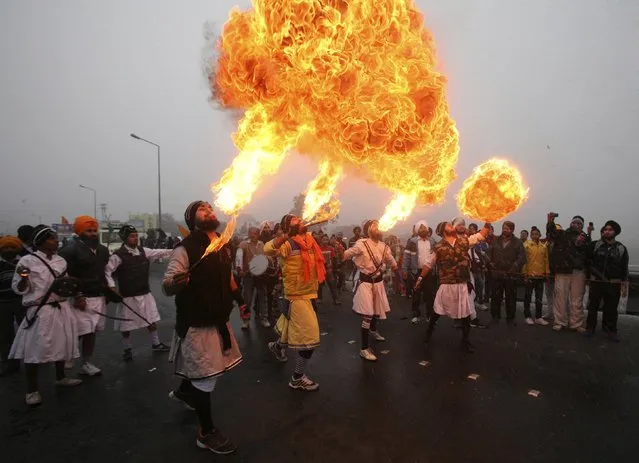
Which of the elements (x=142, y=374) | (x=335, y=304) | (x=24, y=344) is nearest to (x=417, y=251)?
(x=335, y=304)

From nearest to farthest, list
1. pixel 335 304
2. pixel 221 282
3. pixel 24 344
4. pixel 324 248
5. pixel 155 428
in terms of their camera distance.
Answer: pixel 221 282, pixel 155 428, pixel 24 344, pixel 335 304, pixel 324 248

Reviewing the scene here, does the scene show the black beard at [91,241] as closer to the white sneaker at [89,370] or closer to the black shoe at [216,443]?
the white sneaker at [89,370]

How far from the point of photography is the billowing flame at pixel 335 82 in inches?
246

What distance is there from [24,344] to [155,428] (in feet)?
7.77

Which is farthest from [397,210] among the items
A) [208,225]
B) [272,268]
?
[208,225]

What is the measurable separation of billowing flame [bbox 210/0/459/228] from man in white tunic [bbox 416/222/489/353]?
106 cm

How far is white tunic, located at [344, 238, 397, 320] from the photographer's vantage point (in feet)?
21.7

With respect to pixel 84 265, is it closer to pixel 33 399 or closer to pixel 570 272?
pixel 33 399

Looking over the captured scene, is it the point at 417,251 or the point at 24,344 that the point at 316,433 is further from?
the point at 417,251

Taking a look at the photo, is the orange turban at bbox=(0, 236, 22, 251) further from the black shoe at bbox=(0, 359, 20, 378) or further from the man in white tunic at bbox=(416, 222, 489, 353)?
the man in white tunic at bbox=(416, 222, 489, 353)

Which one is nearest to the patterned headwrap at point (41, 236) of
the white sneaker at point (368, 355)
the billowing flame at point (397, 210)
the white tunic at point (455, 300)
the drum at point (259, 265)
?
the drum at point (259, 265)

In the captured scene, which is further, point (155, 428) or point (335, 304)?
point (335, 304)

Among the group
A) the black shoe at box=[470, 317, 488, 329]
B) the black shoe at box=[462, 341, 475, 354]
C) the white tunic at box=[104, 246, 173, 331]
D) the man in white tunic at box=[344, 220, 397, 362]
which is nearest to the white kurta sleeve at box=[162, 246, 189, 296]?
the white tunic at box=[104, 246, 173, 331]

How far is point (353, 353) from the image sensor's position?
6.76 metres
